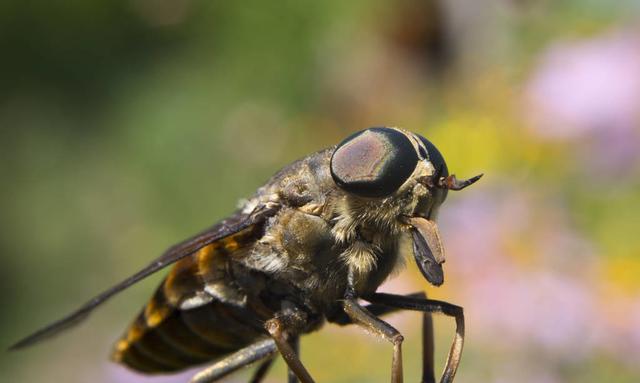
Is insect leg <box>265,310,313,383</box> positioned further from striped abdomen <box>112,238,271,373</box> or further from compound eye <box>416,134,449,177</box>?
compound eye <box>416,134,449,177</box>

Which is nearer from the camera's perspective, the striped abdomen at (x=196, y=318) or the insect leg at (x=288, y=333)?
the insect leg at (x=288, y=333)

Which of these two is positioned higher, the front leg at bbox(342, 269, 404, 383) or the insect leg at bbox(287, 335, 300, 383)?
the front leg at bbox(342, 269, 404, 383)

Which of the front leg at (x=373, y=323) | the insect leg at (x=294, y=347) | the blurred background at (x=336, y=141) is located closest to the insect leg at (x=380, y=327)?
the front leg at (x=373, y=323)

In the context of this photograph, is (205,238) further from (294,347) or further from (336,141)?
(336,141)

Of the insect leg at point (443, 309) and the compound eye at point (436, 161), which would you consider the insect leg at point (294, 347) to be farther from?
the compound eye at point (436, 161)

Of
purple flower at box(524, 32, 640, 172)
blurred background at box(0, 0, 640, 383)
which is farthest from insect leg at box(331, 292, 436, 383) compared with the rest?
purple flower at box(524, 32, 640, 172)

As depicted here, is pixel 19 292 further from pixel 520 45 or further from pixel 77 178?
pixel 520 45

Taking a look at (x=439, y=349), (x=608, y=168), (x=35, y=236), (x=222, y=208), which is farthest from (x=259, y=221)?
(x=35, y=236)
